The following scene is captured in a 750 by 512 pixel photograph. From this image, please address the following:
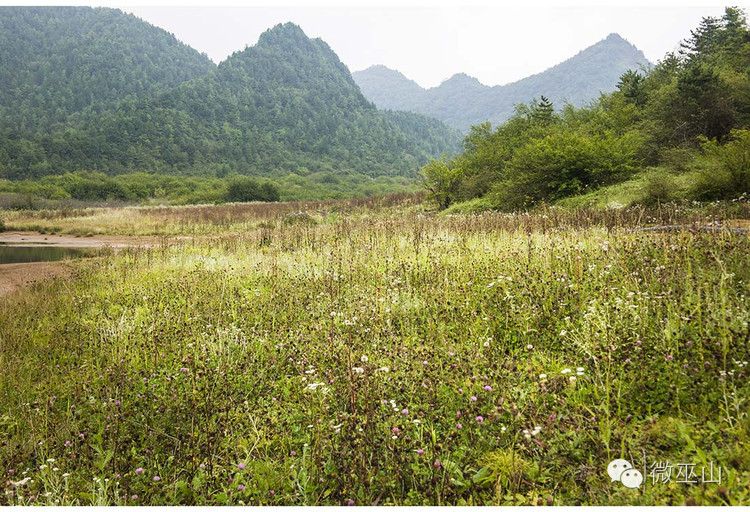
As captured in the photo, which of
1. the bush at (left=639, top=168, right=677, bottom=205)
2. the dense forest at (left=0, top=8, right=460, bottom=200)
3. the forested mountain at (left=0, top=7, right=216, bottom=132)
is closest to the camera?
the bush at (left=639, top=168, right=677, bottom=205)

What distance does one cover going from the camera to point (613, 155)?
17.0 metres

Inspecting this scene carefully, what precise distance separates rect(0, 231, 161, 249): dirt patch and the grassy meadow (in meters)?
13.9

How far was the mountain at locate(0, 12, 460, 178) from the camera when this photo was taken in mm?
94375

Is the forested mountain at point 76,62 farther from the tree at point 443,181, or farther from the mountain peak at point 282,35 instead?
the tree at point 443,181

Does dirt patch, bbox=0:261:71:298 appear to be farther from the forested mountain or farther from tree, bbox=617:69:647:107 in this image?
the forested mountain

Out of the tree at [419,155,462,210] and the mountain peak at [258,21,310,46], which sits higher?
the mountain peak at [258,21,310,46]

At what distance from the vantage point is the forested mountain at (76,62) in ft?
404

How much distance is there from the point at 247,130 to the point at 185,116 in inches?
724

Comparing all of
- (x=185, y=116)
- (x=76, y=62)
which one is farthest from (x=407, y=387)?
(x=76, y=62)

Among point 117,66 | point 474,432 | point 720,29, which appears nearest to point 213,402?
point 474,432

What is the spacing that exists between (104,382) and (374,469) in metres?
2.92

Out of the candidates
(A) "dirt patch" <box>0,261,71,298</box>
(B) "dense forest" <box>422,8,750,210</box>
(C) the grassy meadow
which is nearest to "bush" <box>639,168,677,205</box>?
(B) "dense forest" <box>422,8,750,210</box>

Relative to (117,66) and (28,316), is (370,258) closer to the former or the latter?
(28,316)

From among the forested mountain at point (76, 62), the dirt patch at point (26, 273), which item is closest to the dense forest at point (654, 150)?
the dirt patch at point (26, 273)
